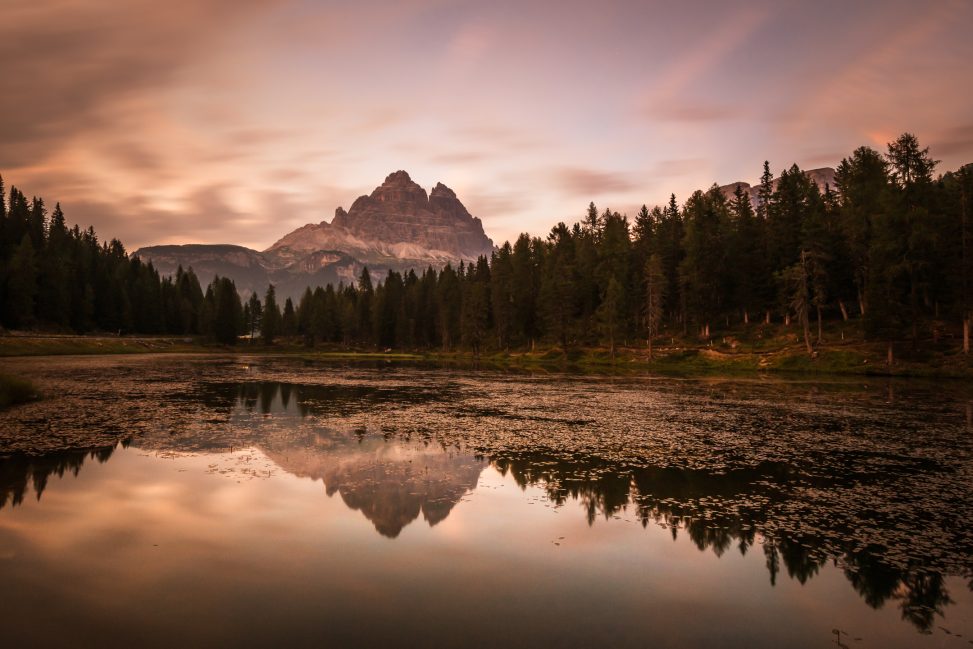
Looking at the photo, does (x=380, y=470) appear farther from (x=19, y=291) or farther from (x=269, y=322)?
(x=269, y=322)

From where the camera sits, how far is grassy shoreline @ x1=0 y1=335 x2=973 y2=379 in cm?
7081

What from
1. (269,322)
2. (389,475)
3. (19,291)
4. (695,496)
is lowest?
(695,496)

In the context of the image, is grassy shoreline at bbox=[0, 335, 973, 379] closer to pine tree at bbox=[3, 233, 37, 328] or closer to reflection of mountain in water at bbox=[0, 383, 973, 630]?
pine tree at bbox=[3, 233, 37, 328]

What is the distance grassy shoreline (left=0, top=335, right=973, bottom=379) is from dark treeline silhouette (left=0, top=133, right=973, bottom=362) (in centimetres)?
309

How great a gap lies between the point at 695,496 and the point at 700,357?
7877cm

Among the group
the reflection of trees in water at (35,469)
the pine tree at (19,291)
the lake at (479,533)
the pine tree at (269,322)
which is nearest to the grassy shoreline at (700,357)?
the pine tree at (19,291)

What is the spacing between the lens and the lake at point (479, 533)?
10680 mm

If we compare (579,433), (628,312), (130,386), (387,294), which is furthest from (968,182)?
(387,294)

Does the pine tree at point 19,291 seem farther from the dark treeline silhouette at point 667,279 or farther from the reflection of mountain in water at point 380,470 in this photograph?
the reflection of mountain in water at point 380,470

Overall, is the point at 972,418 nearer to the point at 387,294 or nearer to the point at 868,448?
the point at 868,448

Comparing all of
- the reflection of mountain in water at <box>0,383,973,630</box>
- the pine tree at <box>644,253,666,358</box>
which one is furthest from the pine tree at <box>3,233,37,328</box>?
the pine tree at <box>644,253,666,358</box>

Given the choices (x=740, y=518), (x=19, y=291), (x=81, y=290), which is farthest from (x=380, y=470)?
(x=81, y=290)

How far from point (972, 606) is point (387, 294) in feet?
551

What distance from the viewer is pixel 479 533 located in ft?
52.3
